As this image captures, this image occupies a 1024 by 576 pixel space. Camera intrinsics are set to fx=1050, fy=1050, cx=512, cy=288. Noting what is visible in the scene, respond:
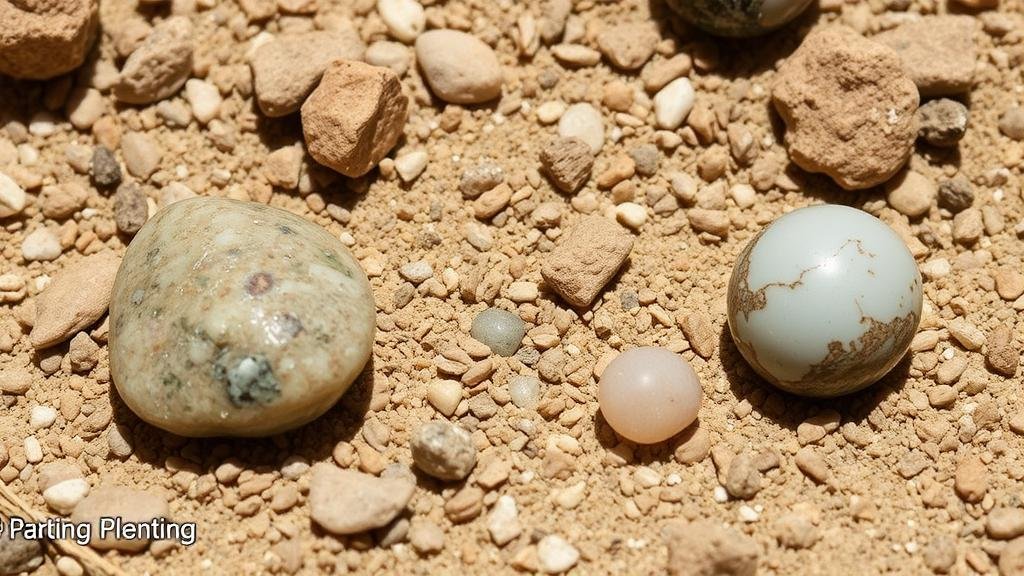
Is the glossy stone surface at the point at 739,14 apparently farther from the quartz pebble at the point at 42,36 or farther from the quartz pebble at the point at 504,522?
the quartz pebble at the point at 42,36

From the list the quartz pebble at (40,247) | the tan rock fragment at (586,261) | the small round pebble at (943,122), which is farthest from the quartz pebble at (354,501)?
the small round pebble at (943,122)

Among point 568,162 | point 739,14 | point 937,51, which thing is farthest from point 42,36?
point 937,51

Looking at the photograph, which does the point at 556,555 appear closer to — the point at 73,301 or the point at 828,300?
the point at 828,300

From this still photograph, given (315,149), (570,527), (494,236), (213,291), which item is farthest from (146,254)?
(570,527)

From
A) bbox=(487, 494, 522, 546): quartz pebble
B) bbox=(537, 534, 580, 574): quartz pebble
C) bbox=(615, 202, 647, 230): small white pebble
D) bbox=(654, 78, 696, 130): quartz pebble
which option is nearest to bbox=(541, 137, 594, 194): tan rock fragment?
bbox=(615, 202, 647, 230): small white pebble

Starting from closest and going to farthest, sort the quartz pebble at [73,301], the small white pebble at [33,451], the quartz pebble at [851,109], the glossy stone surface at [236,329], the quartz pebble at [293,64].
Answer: the glossy stone surface at [236,329] → the small white pebble at [33,451] → the quartz pebble at [73,301] → the quartz pebble at [851,109] → the quartz pebble at [293,64]
